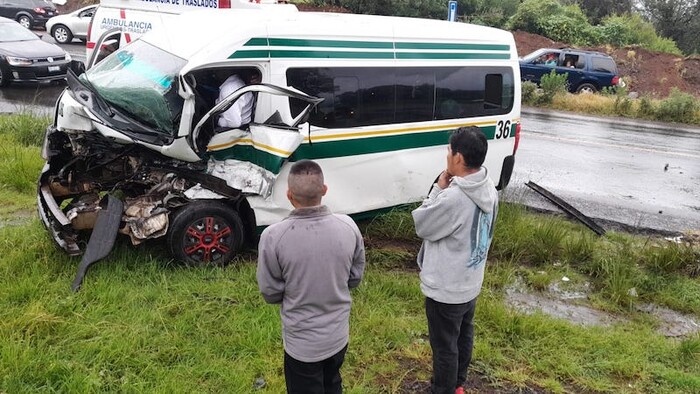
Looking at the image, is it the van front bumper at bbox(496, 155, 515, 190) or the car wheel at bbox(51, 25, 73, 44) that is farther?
the car wheel at bbox(51, 25, 73, 44)

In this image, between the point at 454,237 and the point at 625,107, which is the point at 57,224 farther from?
the point at 625,107

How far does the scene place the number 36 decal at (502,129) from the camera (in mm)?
6941

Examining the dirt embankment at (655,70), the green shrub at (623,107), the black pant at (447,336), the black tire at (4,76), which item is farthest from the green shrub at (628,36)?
the black pant at (447,336)

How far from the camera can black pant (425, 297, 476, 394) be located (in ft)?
10.4

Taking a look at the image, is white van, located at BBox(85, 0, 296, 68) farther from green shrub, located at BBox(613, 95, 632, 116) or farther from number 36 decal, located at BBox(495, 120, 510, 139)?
green shrub, located at BBox(613, 95, 632, 116)

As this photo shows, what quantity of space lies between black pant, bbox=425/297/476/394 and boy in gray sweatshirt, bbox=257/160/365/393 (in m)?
0.69

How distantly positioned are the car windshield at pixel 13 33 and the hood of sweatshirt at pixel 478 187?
1408cm

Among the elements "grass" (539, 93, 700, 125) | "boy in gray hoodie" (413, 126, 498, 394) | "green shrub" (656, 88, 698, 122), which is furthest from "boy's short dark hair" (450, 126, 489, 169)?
"green shrub" (656, 88, 698, 122)

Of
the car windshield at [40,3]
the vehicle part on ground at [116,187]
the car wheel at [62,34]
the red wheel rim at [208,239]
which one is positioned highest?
the car windshield at [40,3]

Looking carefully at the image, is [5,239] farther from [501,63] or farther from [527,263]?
[501,63]

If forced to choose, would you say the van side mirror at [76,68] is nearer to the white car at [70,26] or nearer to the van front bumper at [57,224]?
the van front bumper at [57,224]

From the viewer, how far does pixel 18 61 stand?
42.1 feet

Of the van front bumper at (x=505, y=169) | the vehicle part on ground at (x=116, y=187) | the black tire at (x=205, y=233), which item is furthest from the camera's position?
the van front bumper at (x=505, y=169)

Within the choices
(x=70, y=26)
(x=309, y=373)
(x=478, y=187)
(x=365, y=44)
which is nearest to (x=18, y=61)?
(x=70, y=26)
